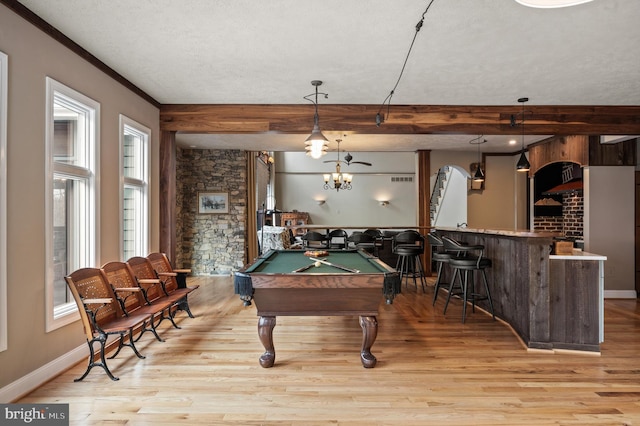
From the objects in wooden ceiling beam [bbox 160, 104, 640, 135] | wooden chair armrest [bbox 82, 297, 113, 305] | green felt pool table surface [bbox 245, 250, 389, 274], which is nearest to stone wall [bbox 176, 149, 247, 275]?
wooden ceiling beam [bbox 160, 104, 640, 135]

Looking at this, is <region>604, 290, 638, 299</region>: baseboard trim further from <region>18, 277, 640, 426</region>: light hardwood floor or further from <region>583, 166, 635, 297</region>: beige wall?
<region>18, 277, 640, 426</region>: light hardwood floor

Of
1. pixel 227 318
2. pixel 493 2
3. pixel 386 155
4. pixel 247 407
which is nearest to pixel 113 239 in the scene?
pixel 227 318

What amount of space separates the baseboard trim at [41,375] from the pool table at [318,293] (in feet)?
5.42

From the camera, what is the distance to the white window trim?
8.46ft

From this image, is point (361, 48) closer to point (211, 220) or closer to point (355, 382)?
point (355, 382)

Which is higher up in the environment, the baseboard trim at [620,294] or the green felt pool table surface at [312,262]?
the green felt pool table surface at [312,262]

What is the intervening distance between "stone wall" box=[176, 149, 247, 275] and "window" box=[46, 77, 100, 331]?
440 cm


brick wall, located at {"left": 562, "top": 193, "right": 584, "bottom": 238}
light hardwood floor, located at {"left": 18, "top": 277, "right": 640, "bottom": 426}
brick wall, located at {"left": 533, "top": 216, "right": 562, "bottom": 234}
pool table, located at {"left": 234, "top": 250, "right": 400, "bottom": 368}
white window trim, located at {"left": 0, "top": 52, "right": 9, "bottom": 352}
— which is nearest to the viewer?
light hardwood floor, located at {"left": 18, "top": 277, "right": 640, "bottom": 426}

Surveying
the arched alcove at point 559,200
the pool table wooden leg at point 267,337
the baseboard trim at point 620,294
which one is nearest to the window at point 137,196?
the pool table wooden leg at point 267,337

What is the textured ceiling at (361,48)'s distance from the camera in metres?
2.76

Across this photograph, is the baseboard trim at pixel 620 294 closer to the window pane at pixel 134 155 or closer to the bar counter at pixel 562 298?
the bar counter at pixel 562 298

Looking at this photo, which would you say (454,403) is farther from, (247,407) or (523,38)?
(523,38)

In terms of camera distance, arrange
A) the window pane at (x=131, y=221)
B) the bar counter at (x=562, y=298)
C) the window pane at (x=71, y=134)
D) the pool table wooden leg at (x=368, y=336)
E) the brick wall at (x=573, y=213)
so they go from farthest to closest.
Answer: the brick wall at (x=573, y=213) < the window pane at (x=131, y=221) < the bar counter at (x=562, y=298) < the window pane at (x=71, y=134) < the pool table wooden leg at (x=368, y=336)

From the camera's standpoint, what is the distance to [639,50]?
3410 mm
